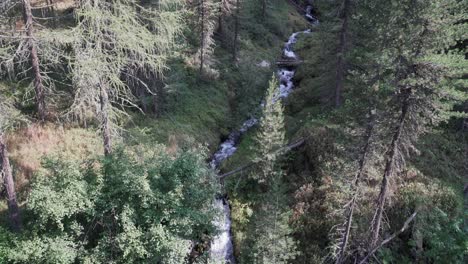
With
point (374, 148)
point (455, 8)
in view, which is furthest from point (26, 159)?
point (455, 8)

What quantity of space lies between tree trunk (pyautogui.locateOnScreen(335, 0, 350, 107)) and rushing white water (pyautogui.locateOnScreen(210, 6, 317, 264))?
15.1 ft

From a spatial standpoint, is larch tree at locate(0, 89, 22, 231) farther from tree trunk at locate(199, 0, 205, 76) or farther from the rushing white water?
tree trunk at locate(199, 0, 205, 76)

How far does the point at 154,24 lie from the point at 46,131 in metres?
11.8

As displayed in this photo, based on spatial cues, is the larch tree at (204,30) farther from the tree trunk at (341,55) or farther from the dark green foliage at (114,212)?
the dark green foliage at (114,212)

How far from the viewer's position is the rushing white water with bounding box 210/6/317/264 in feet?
66.0

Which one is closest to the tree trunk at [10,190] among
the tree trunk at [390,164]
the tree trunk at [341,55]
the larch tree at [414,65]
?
the larch tree at [414,65]

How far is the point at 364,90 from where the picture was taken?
53.2 feet

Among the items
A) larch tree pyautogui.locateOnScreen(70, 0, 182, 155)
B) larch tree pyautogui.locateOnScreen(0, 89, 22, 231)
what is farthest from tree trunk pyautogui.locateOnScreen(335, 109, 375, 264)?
larch tree pyautogui.locateOnScreen(0, 89, 22, 231)

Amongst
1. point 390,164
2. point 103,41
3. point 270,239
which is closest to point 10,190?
point 103,41

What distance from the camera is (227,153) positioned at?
2917cm

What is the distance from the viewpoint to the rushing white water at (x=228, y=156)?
20.1 m

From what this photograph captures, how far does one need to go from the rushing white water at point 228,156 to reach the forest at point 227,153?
17 centimetres

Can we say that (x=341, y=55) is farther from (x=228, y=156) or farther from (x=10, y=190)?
(x=10, y=190)

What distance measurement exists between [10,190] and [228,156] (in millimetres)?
15874
